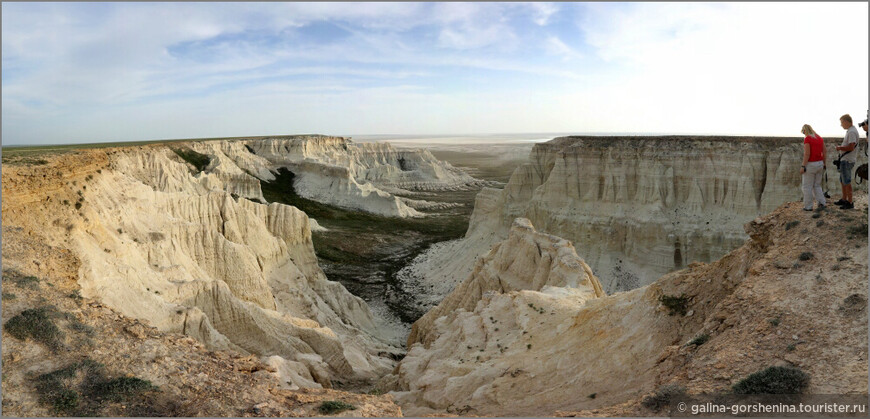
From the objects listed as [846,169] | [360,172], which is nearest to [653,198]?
[846,169]

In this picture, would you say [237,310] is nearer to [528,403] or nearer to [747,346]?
[528,403]

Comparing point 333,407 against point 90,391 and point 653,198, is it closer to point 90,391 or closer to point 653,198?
point 90,391

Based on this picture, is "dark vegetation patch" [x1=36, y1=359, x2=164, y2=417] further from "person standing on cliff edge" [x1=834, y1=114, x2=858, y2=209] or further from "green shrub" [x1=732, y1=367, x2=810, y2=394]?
"person standing on cliff edge" [x1=834, y1=114, x2=858, y2=209]

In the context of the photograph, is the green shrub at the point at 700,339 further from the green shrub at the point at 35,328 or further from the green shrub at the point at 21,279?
the green shrub at the point at 21,279

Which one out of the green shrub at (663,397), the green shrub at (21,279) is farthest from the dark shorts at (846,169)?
the green shrub at (21,279)

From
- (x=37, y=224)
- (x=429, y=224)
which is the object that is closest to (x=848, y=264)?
(x=37, y=224)

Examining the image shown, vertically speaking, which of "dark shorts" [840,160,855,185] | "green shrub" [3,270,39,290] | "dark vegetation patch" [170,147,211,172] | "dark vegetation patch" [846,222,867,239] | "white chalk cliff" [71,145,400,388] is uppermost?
"dark vegetation patch" [170,147,211,172]

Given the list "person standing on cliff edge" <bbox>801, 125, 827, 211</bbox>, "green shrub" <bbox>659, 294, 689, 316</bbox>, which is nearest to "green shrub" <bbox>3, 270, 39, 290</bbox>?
"green shrub" <bbox>659, 294, 689, 316</bbox>
